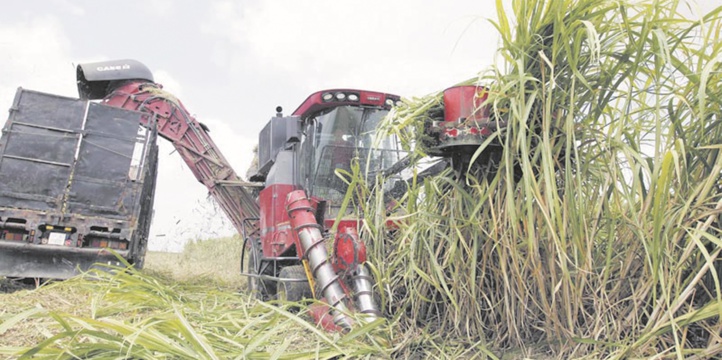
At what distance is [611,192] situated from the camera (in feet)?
6.66

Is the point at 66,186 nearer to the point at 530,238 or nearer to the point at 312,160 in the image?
the point at 312,160

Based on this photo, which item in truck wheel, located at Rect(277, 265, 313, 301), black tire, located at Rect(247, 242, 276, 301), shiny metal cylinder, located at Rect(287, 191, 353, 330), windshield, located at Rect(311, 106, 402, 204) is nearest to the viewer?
shiny metal cylinder, located at Rect(287, 191, 353, 330)

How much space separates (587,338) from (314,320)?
158 centimetres

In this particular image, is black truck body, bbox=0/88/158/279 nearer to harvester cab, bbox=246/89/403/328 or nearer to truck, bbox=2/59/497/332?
truck, bbox=2/59/497/332

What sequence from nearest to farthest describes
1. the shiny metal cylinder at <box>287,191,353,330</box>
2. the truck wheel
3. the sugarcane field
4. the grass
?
the sugarcane field → the shiny metal cylinder at <box>287,191,353,330</box> → the truck wheel → the grass

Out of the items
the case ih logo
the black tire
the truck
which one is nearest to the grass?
the truck

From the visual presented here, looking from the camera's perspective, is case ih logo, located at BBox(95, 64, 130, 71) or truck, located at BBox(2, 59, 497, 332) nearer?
truck, located at BBox(2, 59, 497, 332)

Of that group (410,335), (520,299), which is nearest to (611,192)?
(520,299)

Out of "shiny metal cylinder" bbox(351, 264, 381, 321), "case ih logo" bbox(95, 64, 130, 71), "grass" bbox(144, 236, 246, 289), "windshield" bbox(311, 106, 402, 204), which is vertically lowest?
"shiny metal cylinder" bbox(351, 264, 381, 321)

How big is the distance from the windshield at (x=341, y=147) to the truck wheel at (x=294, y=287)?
0.83 m

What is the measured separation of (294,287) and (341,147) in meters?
1.42

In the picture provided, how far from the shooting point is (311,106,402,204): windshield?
4793 millimetres

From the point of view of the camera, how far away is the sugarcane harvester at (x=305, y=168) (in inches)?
108

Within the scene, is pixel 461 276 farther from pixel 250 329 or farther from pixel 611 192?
pixel 250 329
